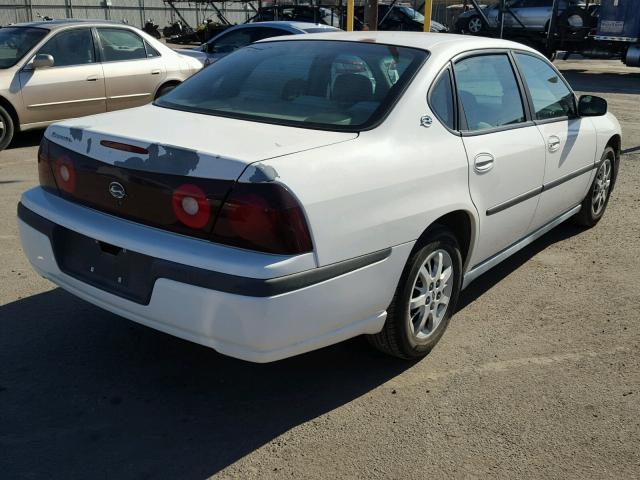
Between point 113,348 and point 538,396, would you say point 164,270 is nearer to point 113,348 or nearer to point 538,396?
point 113,348

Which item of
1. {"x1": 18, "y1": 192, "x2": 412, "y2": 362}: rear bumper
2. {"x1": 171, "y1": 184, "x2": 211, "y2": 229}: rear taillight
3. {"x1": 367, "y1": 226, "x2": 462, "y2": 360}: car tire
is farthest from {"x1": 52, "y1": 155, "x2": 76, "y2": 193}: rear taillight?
{"x1": 367, "y1": 226, "x2": 462, "y2": 360}: car tire

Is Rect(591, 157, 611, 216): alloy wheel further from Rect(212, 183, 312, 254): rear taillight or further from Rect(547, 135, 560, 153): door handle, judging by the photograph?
Rect(212, 183, 312, 254): rear taillight

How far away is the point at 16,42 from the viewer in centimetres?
819

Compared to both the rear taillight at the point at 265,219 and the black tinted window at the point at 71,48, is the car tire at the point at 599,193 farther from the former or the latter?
the black tinted window at the point at 71,48

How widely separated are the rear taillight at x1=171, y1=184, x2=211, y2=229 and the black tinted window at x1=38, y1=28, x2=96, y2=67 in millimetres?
6444

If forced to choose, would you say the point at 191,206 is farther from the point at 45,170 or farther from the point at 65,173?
the point at 45,170

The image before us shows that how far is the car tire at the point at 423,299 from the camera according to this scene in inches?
123

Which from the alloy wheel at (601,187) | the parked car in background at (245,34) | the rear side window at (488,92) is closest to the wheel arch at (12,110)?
the parked car in background at (245,34)

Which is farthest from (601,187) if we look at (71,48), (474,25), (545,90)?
(474,25)

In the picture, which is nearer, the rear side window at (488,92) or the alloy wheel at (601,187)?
the rear side window at (488,92)

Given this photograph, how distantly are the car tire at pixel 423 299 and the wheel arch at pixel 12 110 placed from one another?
6.35 m

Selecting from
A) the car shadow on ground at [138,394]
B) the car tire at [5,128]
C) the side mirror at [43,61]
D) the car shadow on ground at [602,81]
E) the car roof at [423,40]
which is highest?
the car roof at [423,40]

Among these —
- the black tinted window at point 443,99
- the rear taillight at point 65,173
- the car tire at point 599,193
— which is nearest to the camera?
the rear taillight at point 65,173

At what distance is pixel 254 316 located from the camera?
2.50 metres
